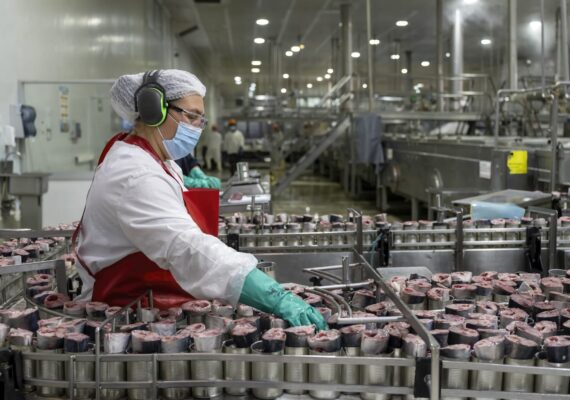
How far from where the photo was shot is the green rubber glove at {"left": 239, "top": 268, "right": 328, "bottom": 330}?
1.46 meters

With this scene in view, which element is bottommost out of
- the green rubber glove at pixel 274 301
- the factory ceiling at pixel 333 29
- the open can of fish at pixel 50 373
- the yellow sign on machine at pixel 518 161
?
the open can of fish at pixel 50 373

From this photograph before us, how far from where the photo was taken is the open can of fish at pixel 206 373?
133 cm

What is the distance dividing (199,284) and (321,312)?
13.9 inches

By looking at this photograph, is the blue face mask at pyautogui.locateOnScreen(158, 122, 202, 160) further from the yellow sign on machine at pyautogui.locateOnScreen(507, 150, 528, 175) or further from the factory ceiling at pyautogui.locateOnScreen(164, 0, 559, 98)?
the factory ceiling at pyautogui.locateOnScreen(164, 0, 559, 98)

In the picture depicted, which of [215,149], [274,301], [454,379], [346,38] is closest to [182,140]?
[274,301]

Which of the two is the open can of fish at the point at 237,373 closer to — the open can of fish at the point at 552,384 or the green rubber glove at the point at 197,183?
the open can of fish at the point at 552,384

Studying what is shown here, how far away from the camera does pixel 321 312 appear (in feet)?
5.40

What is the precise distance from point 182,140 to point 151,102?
16 centimetres

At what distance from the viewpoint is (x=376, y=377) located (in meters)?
1.30

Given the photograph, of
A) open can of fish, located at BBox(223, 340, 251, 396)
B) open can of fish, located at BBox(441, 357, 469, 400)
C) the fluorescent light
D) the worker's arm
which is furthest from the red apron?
the fluorescent light

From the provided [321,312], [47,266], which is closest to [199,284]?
[321,312]

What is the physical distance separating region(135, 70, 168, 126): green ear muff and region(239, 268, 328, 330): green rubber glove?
52 cm

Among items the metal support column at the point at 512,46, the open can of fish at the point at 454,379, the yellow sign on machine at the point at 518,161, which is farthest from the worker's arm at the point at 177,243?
the metal support column at the point at 512,46

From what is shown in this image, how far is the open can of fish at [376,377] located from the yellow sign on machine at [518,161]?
4.43 metres
